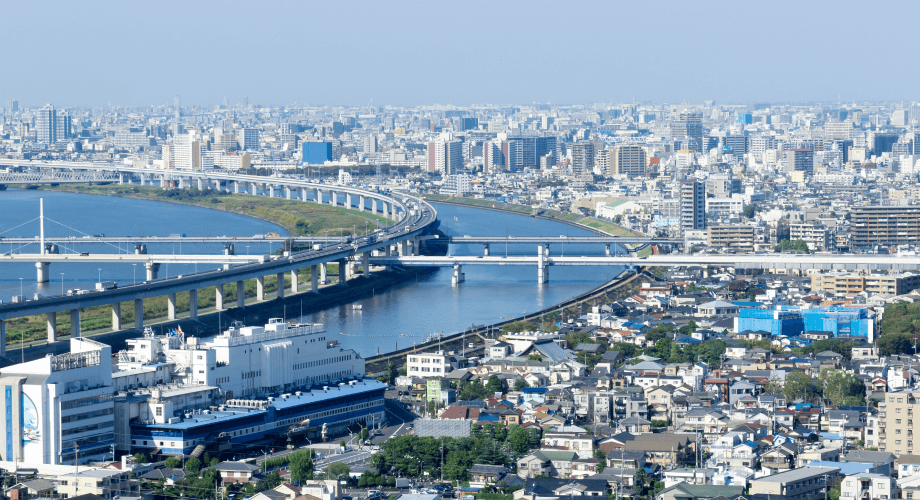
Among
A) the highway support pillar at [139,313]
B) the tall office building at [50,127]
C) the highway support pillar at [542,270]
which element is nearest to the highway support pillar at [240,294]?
the highway support pillar at [139,313]

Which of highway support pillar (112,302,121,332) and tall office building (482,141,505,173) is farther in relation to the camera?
tall office building (482,141,505,173)

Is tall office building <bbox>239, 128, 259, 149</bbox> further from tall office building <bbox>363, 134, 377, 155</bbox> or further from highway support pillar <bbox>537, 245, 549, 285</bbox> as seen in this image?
highway support pillar <bbox>537, 245, 549, 285</bbox>

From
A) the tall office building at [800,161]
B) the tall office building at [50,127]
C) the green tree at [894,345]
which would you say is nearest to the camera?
the green tree at [894,345]

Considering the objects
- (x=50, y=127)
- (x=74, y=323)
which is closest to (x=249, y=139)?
(x=50, y=127)

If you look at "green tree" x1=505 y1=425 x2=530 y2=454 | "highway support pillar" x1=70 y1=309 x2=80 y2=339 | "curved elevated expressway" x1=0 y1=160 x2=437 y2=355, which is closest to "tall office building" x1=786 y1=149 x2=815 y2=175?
"curved elevated expressway" x1=0 y1=160 x2=437 y2=355

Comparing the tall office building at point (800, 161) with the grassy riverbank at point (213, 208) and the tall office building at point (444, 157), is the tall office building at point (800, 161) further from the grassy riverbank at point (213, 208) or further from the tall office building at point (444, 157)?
the grassy riverbank at point (213, 208)
